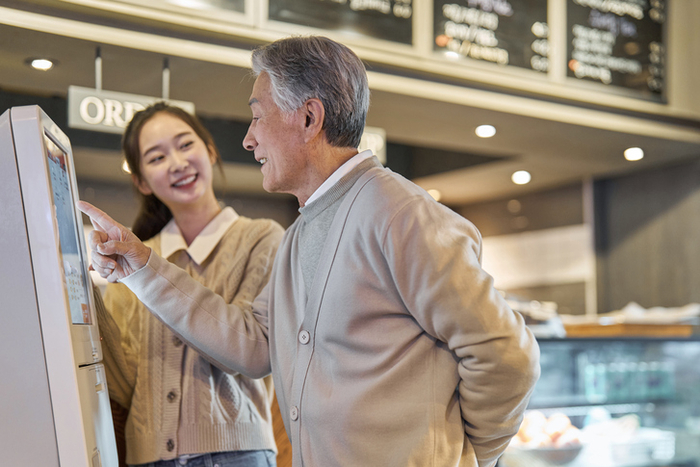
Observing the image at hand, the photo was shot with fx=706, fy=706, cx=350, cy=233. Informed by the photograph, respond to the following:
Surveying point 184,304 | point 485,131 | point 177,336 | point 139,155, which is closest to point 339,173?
point 184,304

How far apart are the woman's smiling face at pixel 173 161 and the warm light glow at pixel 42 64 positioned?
129 cm

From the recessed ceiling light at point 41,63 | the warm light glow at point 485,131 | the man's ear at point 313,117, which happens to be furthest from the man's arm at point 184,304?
the warm light glow at point 485,131

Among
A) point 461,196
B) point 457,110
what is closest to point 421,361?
point 457,110

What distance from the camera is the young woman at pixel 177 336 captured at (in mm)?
1449

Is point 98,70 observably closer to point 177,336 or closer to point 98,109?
point 98,109

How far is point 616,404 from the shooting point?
123 inches

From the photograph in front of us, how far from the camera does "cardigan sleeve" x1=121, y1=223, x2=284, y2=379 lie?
133 centimetres

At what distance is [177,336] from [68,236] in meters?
0.38

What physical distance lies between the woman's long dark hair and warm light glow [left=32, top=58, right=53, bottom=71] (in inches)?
47.9

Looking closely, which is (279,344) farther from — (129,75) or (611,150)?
(611,150)

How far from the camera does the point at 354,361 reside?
3.85 feet

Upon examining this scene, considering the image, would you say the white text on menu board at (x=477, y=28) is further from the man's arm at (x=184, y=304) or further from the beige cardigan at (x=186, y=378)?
the man's arm at (x=184, y=304)

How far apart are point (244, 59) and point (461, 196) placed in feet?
12.8

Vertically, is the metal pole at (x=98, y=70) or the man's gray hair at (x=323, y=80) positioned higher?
the metal pole at (x=98, y=70)
